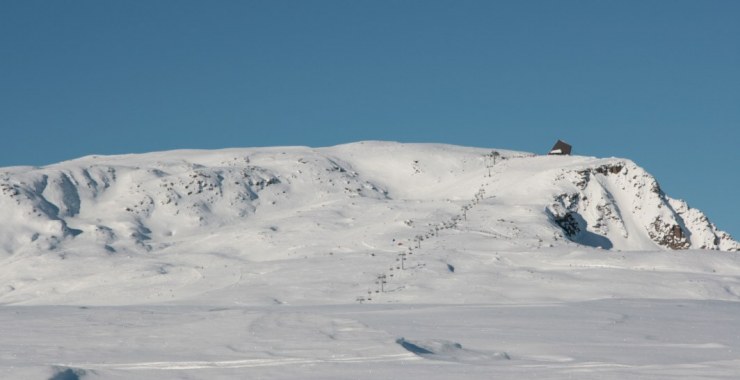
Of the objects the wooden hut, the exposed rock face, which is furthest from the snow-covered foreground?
the wooden hut

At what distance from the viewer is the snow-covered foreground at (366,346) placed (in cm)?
1455

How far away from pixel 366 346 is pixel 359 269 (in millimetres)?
23948

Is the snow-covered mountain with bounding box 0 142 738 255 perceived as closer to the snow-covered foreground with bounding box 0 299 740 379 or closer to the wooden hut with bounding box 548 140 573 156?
the wooden hut with bounding box 548 140 573 156

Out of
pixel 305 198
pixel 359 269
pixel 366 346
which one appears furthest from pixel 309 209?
pixel 366 346

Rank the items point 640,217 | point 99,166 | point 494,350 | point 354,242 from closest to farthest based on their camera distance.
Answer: point 494,350, point 354,242, point 640,217, point 99,166

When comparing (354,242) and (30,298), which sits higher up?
(354,242)

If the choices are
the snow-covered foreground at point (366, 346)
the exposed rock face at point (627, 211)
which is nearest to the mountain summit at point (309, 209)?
the exposed rock face at point (627, 211)

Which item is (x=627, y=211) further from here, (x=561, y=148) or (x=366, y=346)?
(x=366, y=346)

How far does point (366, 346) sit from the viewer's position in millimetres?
16844

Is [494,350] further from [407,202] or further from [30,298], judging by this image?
[407,202]

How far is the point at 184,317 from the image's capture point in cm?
2203

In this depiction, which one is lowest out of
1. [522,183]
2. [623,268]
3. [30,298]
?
[30,298]

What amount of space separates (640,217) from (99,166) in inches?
1340

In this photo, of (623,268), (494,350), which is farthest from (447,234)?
(494,350)
